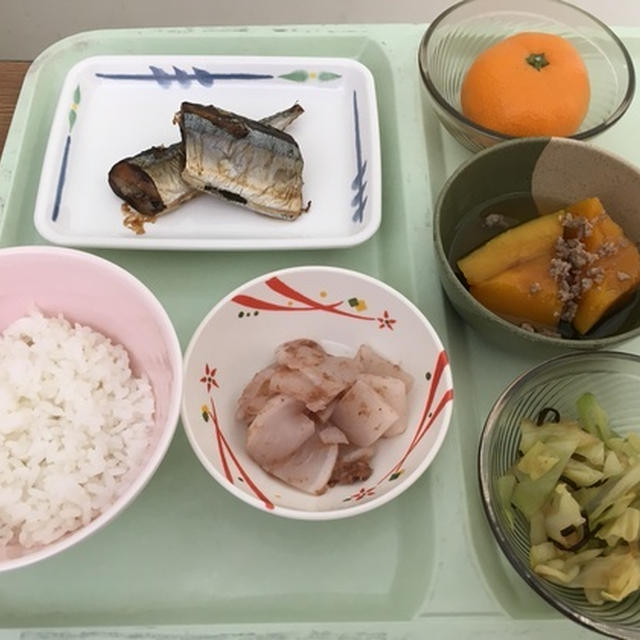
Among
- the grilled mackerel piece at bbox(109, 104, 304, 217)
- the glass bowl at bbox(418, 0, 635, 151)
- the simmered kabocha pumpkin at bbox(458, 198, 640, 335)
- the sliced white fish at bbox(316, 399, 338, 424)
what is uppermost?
the glass bowl at bbox(418, 0, 635, 151)

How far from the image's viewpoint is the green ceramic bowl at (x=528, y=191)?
106cm

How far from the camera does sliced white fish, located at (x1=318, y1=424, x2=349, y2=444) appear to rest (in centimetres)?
94

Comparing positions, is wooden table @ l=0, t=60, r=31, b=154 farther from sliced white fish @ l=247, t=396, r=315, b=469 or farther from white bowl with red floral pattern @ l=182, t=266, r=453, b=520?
sliced white fish @ l=247, t=396, r=315, b=469

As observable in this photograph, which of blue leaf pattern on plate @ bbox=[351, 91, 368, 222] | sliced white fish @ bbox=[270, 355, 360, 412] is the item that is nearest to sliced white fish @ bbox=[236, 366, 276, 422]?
sliced white fish @ bbox=[270, 355, 360, 412]

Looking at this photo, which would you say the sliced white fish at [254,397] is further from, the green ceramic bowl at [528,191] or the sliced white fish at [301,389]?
the green ceramic bowl at [528,191]

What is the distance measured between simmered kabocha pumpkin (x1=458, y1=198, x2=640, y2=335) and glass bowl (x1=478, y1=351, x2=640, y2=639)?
10cm

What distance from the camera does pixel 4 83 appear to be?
158 centimetres

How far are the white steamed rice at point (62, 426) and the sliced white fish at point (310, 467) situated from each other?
0.18m

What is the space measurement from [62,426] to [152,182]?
0.46 meters

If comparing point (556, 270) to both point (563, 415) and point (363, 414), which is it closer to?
point (563, 415)

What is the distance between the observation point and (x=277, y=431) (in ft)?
3.04

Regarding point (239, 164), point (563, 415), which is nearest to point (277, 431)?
point (563, 415)

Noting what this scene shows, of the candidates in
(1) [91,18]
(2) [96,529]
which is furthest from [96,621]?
(1) [91,18]

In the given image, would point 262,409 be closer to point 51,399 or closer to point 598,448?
point 51,399
